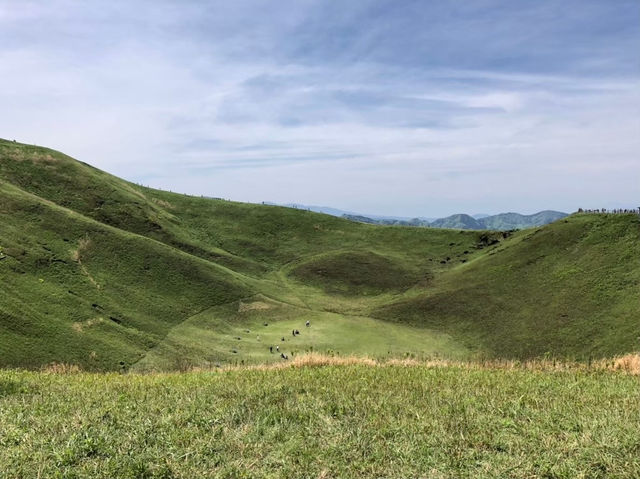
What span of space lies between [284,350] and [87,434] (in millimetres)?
45083

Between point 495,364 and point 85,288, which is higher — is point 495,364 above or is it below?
above

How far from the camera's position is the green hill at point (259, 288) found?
4716 cm

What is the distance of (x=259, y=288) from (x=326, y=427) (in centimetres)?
7307

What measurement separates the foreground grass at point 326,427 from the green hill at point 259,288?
1613 cm

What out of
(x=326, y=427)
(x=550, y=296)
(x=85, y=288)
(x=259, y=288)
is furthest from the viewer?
(x=259, y=288)

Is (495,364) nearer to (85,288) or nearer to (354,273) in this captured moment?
(85,288)

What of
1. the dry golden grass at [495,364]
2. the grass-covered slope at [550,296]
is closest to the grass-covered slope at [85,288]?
the dry golden grass at [495,364]

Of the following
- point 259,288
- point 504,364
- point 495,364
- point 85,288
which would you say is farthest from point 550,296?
point 85,288

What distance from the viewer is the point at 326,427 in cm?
1077

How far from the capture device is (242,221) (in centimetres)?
12475

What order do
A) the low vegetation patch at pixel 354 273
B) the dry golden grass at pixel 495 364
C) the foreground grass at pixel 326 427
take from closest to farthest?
the foreground grass at pixel 326 427
the dry golden grass at pixel 495 364
the low vegetation patch at pixel 354 273

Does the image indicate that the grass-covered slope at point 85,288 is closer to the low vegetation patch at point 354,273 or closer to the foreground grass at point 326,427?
the low vegetation patch at point 354,273

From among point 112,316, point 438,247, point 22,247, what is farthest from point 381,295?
point 22,247

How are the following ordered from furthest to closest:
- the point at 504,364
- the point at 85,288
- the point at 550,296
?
the point at 550,296 → the point at 85,288 → the point at 504,364
